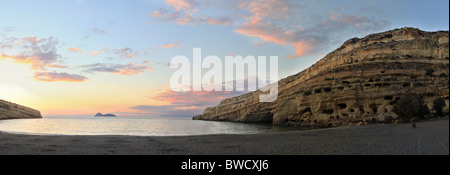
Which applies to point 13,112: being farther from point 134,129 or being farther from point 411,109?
point 411,109

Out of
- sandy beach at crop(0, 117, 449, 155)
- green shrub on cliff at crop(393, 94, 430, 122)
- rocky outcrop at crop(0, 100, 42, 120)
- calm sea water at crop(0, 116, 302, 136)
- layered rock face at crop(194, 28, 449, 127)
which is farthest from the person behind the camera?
rocky outcrop at crop(0, 100, 42, 120)

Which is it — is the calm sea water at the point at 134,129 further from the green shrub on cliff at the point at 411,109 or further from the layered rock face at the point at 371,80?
the green shrub on cliff at the point at 411,109

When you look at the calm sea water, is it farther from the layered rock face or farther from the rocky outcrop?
the rocky outcrop

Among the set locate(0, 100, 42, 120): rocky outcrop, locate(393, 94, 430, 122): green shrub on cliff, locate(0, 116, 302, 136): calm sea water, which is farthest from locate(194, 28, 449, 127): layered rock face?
locate(0, 100, 42, 120): rocky outcrop

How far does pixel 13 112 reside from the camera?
133125 millimetres

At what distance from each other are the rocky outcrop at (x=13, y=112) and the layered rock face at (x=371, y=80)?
129700mm

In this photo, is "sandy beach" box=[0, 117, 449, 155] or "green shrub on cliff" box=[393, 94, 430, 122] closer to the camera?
"sandy beach" box=[0, 117, 449, 155]

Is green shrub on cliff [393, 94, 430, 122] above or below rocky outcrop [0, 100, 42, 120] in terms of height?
above

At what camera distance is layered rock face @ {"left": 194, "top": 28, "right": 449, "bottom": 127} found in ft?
146

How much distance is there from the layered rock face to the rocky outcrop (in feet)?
426

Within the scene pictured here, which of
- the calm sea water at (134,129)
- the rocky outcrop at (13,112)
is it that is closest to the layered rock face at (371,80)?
the calm sea water at (134,129)

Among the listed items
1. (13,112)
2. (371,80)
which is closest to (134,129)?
(371,80)
